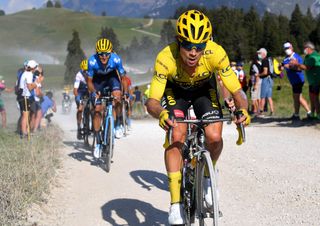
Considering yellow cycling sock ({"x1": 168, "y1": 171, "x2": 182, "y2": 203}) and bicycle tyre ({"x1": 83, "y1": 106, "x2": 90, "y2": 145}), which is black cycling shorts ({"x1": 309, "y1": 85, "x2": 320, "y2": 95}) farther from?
yellow cycling sock ({"x1": 168, "y1": 171, "x2": 182, "y2": 203})

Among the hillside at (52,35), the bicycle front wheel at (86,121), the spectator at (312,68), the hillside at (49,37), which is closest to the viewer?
the bicycle front wheel at (86,121)

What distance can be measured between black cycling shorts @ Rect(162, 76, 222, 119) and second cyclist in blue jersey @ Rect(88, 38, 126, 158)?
4.10 meters

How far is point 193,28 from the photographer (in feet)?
16.0

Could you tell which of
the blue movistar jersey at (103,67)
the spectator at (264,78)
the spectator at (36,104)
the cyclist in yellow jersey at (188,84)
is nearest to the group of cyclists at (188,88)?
the cyclist in yellow jersey at (188,84)

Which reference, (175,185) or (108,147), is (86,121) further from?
(175,185)

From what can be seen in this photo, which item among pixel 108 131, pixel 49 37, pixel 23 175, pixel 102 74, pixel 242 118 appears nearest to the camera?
pixel 242 118

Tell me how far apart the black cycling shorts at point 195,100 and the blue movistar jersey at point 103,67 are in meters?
4.38

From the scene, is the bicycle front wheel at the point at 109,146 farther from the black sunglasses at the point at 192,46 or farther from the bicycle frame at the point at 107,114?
the black sunglasses at the point at 192,46

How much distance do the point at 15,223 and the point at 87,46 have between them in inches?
6449

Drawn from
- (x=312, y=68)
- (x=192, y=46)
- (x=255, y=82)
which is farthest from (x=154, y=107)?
(x=255, y=82)

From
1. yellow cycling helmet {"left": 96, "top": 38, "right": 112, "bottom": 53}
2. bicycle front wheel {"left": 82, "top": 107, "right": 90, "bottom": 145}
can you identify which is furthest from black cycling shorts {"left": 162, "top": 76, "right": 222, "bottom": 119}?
bicycle front wheel {"left": 82, "top": 107, "right": 90, "bottom": 145}

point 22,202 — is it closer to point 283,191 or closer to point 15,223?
point 15,223

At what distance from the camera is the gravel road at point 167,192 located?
6.43 m

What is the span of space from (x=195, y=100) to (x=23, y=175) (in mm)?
3299
